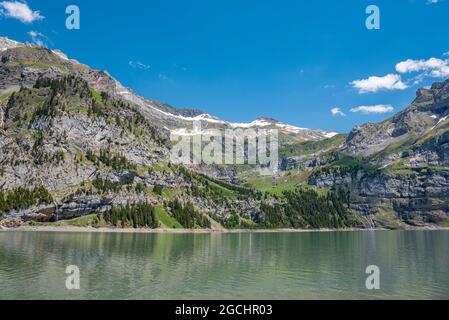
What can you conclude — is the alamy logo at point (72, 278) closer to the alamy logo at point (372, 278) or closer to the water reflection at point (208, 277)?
the water reflection at point (208, 277)

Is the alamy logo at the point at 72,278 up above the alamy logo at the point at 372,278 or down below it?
above

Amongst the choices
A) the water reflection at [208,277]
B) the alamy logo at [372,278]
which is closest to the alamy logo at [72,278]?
the water reflection at [208,277]

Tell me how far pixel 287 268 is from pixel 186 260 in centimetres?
→ 2429

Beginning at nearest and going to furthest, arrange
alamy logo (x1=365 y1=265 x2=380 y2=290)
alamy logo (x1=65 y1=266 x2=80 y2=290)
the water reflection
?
the water reflection → alamy logo (x1=65 y1=266 x2=80 y2=290) → alamy logo (x1=365 y1=265 x2=380 y2=290)

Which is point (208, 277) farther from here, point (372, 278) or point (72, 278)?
point (372, 278)

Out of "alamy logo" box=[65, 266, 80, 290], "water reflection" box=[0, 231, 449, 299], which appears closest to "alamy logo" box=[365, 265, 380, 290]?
"water reflection" box=[0, 231, 449, 299]

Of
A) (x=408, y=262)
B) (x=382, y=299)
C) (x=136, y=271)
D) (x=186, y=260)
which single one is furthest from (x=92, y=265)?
(x=408, y=262)

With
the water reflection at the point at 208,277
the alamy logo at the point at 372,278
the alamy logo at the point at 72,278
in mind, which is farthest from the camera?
the alamy logo at the point at 372,278

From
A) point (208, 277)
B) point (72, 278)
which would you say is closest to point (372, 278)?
point (208, 277)

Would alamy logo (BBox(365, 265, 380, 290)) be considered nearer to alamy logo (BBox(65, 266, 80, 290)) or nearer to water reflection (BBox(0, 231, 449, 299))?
water reflection (BBox(0, 231, 449, 299))

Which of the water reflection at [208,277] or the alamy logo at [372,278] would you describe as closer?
the water reflection at [208,277]
